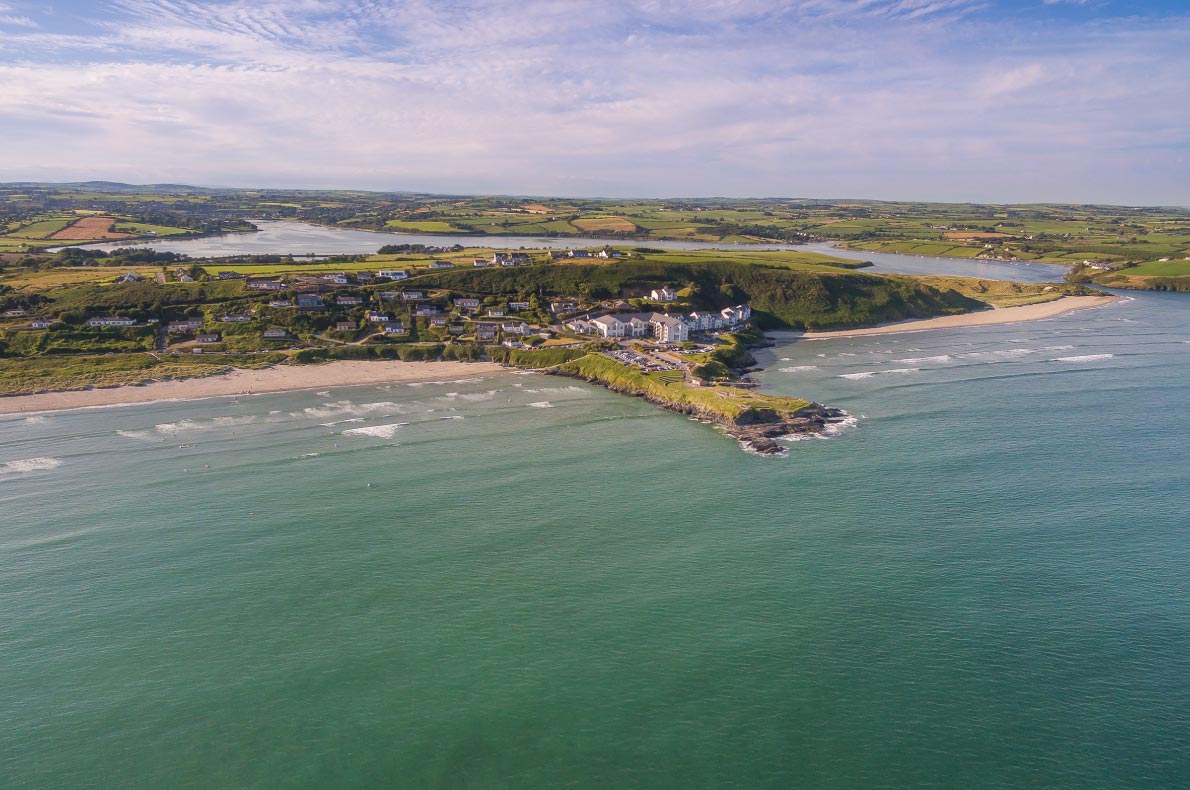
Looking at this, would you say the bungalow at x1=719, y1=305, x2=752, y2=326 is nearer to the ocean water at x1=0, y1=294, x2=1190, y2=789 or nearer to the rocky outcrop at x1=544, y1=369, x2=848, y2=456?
the rocky outcrop at x1=544, y1=369, x2=848, y2=456

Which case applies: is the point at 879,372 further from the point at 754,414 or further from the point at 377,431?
the point at 377,431

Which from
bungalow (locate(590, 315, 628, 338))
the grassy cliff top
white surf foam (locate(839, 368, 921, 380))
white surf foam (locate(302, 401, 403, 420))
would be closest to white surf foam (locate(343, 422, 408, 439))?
white surf foam (locate(302, 401, 403, 420))

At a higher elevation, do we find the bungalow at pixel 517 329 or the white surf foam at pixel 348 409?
the bungalow at pixel 517 329

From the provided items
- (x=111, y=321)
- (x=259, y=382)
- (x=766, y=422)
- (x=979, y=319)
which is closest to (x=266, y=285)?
(x=111, y=321)

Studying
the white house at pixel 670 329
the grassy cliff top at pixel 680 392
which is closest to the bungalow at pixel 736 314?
the white house at pixel 670 329

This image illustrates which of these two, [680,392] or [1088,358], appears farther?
[1088,358]

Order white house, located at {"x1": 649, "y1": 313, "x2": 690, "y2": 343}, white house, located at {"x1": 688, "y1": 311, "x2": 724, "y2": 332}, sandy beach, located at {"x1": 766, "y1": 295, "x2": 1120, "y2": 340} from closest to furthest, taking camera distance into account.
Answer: white house, located at {"x1": 649, "y1": 313, "x2": 690, "y2": 343}
white house, located at {"x1": 688, "y1": 311, "x2": 724, "y2": 332}
sandy beach, located at {"x1": 766, "y1": 295, "x2": 1120, "y2": 340}

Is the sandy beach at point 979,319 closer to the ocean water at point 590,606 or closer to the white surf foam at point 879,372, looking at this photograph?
the white surf foam at point 879,372
